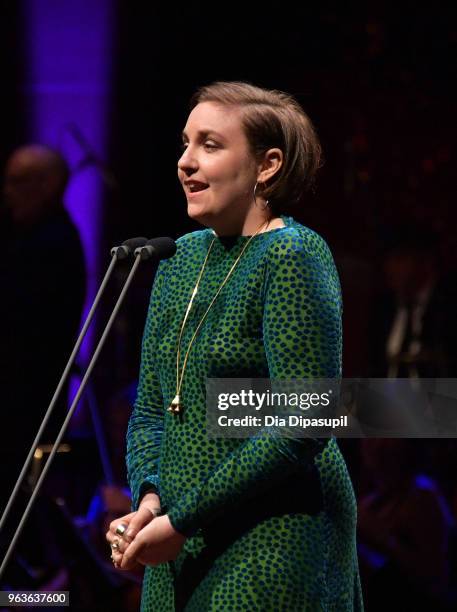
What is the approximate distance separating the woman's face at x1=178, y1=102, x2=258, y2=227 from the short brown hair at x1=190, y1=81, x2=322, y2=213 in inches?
0.7

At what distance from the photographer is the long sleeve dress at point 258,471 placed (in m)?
1.41

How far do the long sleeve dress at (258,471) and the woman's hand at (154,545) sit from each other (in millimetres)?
15

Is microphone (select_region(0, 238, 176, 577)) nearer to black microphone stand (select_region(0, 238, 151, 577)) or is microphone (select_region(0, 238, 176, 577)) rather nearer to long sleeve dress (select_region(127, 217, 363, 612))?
black microphone stand (select_region(0, 238, 151, 577))

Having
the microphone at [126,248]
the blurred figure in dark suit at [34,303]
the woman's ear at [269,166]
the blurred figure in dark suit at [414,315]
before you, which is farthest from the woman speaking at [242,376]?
the blurred figure in dark suit at [414,315]

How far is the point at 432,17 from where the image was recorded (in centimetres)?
366

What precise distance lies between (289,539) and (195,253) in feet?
1.60

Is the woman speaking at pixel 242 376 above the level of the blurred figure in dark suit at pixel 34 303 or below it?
above

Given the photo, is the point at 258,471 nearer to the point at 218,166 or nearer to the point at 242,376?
the point at 242,376

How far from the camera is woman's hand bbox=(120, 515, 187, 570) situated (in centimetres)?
140

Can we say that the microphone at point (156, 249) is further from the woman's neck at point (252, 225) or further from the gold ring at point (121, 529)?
the gold ring at point (121, 529)

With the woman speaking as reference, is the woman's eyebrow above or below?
above

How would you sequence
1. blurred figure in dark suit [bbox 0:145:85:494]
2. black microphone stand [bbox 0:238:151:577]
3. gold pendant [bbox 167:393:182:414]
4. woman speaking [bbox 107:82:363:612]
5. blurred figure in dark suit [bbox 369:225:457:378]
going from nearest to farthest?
black microphone stand [bbox 0:238:151:577] → woman speaking [bbox 107:82:363:612] → gold pendant [bbox 167:393:182:414] → blurred figure in dark suit [bbox 0:145:85:494] → blurred figure in dark suit [bbox 369:225:457:378]

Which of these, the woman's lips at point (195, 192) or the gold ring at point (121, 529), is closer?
the gold ring at point (121, 529)

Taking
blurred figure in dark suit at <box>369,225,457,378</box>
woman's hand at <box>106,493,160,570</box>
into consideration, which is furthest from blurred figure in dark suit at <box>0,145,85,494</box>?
woman's hand at <box>106,493,160,570</box>
